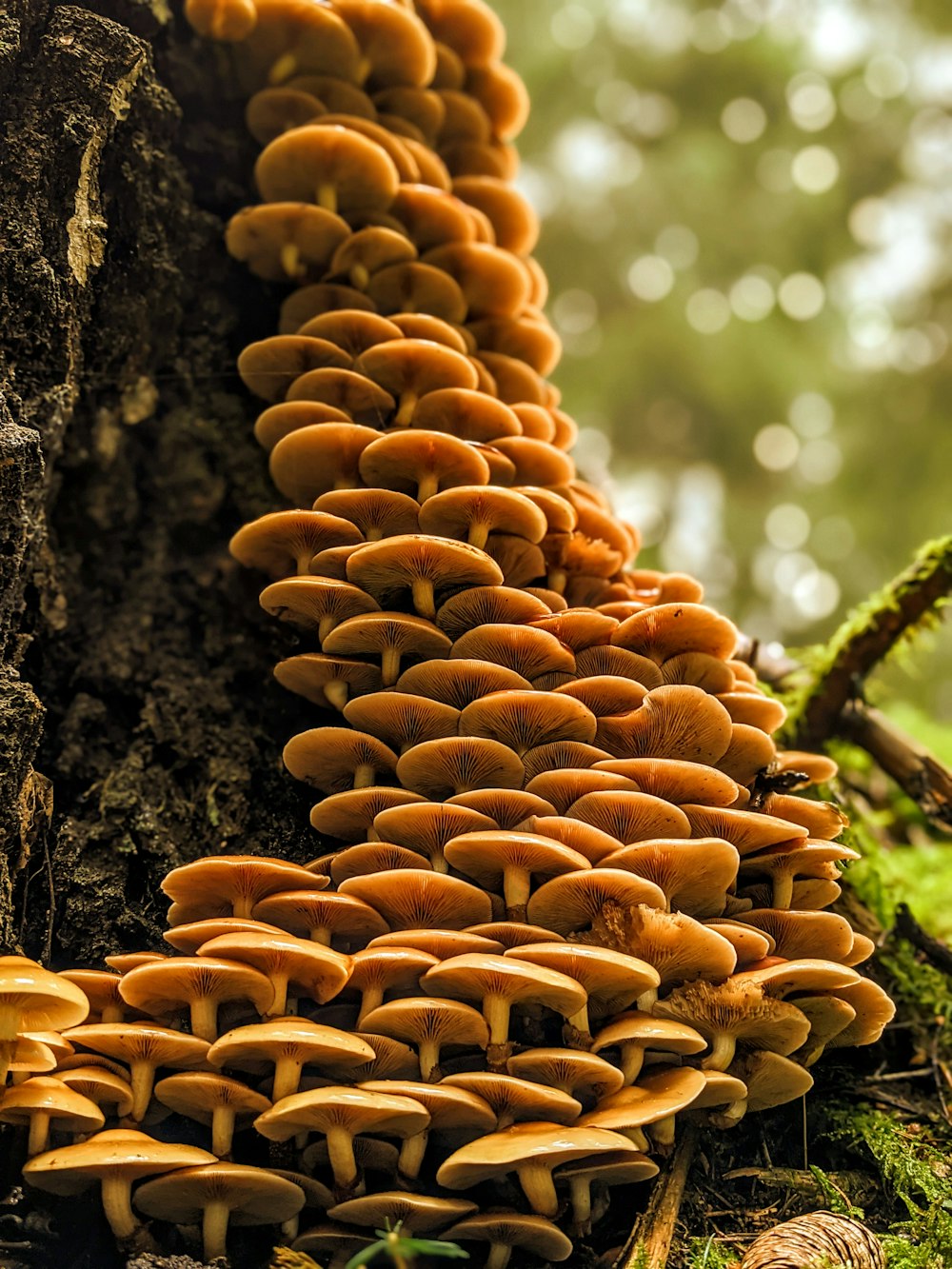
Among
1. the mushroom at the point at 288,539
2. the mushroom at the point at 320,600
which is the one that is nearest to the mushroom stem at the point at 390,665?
the mushroom at the point at 320,600

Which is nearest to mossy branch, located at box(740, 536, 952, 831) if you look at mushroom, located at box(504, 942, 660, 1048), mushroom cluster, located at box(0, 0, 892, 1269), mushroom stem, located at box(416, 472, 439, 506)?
mushroom cluster, located at box(0, 0, 892, 1269)

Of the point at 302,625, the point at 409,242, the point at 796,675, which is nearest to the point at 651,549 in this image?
the point at 796,675

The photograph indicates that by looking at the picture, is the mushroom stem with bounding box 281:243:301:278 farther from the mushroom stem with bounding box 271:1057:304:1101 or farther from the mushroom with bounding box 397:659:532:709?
the mushroom stem with bounding box 271:1057:304:1101

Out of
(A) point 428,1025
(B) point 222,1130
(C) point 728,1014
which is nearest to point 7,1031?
(B) point 222,1130

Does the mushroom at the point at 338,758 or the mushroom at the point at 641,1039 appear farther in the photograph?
the mushroom at the point at 338,758

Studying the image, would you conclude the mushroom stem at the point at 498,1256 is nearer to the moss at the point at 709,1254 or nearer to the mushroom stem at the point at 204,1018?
the moss at the point at 709,1254

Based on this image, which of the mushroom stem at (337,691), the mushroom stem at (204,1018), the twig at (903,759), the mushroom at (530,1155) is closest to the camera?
the mushroom at (530,1155)

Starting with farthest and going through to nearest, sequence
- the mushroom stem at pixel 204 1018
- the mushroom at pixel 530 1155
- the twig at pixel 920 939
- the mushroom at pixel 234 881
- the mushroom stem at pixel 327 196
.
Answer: the mushroom stem at pixel 327 196, the twig at pixel 920 939, the mushroom at pixel 234 881, the mushroom stem at pixel 204 1018, the mushroom at pixel 530 1155
